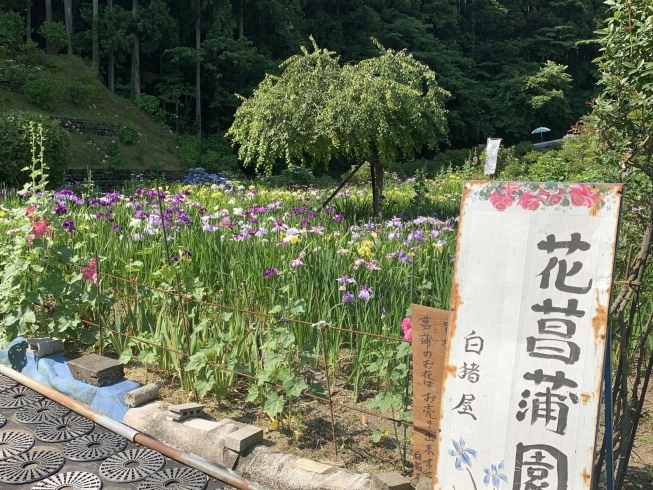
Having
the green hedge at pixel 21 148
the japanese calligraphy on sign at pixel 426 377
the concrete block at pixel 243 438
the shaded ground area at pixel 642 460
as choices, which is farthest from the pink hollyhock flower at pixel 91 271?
the green hedge at pixel 21 148

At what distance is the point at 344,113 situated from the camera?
5668 millimetres

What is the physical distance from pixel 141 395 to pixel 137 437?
9.1 inches

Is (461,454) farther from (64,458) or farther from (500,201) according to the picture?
(64,458)

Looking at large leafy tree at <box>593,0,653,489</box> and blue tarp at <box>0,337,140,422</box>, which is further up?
large leafy tree at <box>593,0,653,489</box>

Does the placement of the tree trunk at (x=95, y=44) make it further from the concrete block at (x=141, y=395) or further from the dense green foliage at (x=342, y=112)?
the concrete block at (x=141, y=395)

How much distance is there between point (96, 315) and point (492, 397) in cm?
245

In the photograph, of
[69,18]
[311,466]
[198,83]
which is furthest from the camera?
[198,83]

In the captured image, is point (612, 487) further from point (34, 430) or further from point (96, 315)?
point (96, 315)

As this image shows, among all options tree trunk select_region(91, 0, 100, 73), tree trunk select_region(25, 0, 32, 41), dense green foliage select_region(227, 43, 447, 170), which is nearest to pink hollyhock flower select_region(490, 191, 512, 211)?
dense green foliage select_region(227, 43, 447, 170)

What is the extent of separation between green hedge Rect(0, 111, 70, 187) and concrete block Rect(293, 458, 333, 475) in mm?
6926

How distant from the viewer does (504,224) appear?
1.51 m

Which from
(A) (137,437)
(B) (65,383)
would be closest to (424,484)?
(A) (137,437)

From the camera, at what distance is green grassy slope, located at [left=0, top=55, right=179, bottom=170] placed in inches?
481

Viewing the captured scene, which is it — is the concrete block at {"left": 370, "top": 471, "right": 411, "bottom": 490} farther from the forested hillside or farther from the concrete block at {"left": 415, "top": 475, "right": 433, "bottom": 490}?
the forested hillside
